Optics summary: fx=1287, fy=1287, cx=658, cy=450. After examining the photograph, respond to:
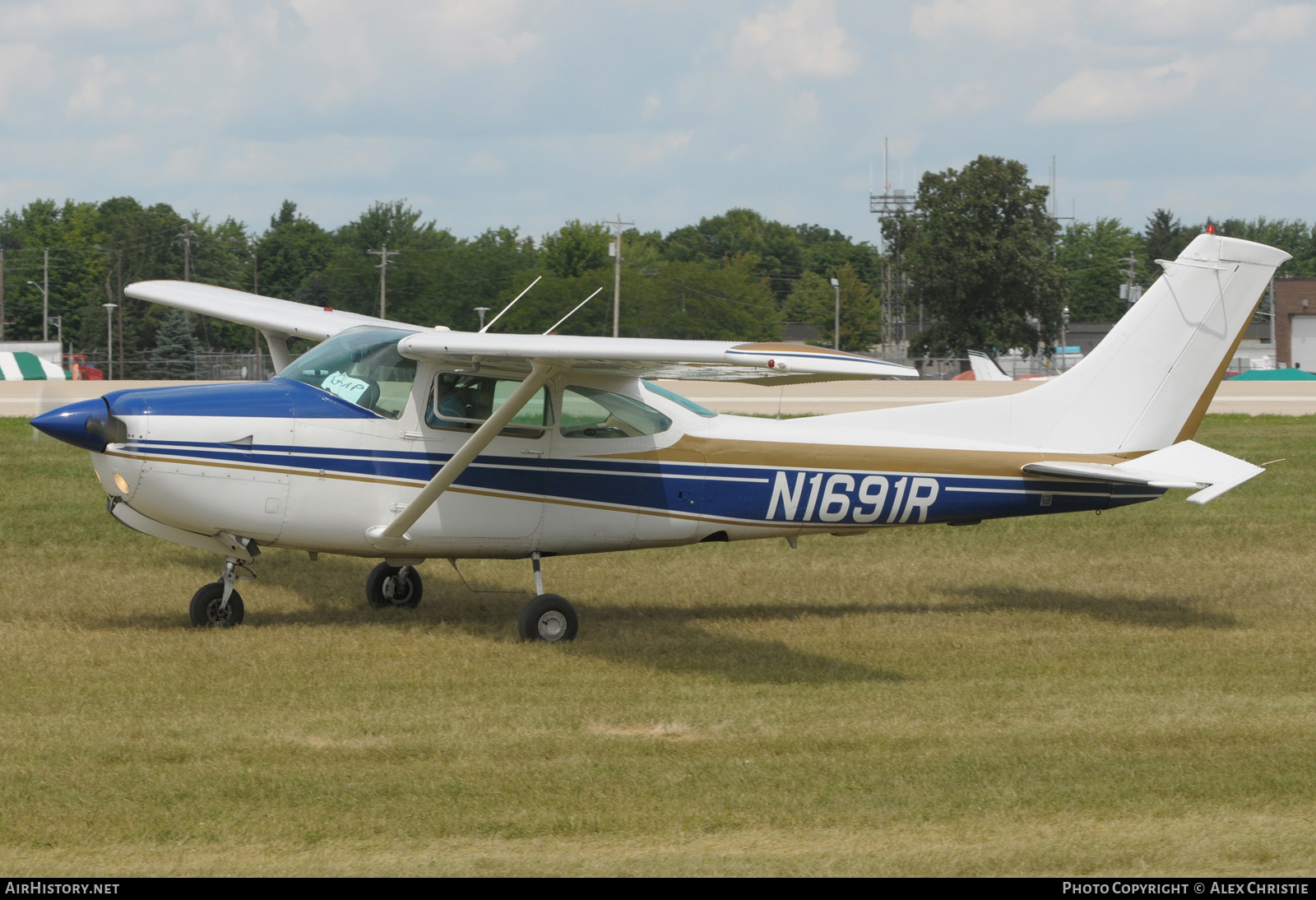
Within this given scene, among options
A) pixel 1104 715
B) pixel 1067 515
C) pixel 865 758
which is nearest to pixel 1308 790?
pixel 1104 715

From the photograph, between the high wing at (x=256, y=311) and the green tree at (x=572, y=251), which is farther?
the green tree at (x=572, y=251)

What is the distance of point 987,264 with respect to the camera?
71.6 m

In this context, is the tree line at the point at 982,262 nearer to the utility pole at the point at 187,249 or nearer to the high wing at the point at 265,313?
the utility pole at the point at 187,249

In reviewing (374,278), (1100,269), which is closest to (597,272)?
(374,278)

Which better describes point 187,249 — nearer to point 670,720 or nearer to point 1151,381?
point 1151,381

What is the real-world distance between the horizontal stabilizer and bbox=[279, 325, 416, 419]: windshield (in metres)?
4.85

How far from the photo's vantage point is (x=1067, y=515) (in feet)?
51.8

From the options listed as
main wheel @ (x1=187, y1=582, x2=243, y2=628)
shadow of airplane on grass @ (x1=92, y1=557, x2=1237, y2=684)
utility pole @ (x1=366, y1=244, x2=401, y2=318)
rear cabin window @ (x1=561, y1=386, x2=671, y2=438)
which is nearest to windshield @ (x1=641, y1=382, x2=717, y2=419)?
rear cabin window @ (x1=561, y1=386, x2=671, y2=438)

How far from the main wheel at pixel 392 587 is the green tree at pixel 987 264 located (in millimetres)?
65056

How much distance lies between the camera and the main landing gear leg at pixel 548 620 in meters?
9.21

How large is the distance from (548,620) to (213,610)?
246cm

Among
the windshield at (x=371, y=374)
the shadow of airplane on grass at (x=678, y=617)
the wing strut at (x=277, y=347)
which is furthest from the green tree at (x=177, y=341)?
the windshield at (x=371, y=374)

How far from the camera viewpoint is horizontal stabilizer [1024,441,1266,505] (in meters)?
9.35

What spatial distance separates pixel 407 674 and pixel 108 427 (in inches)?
100
